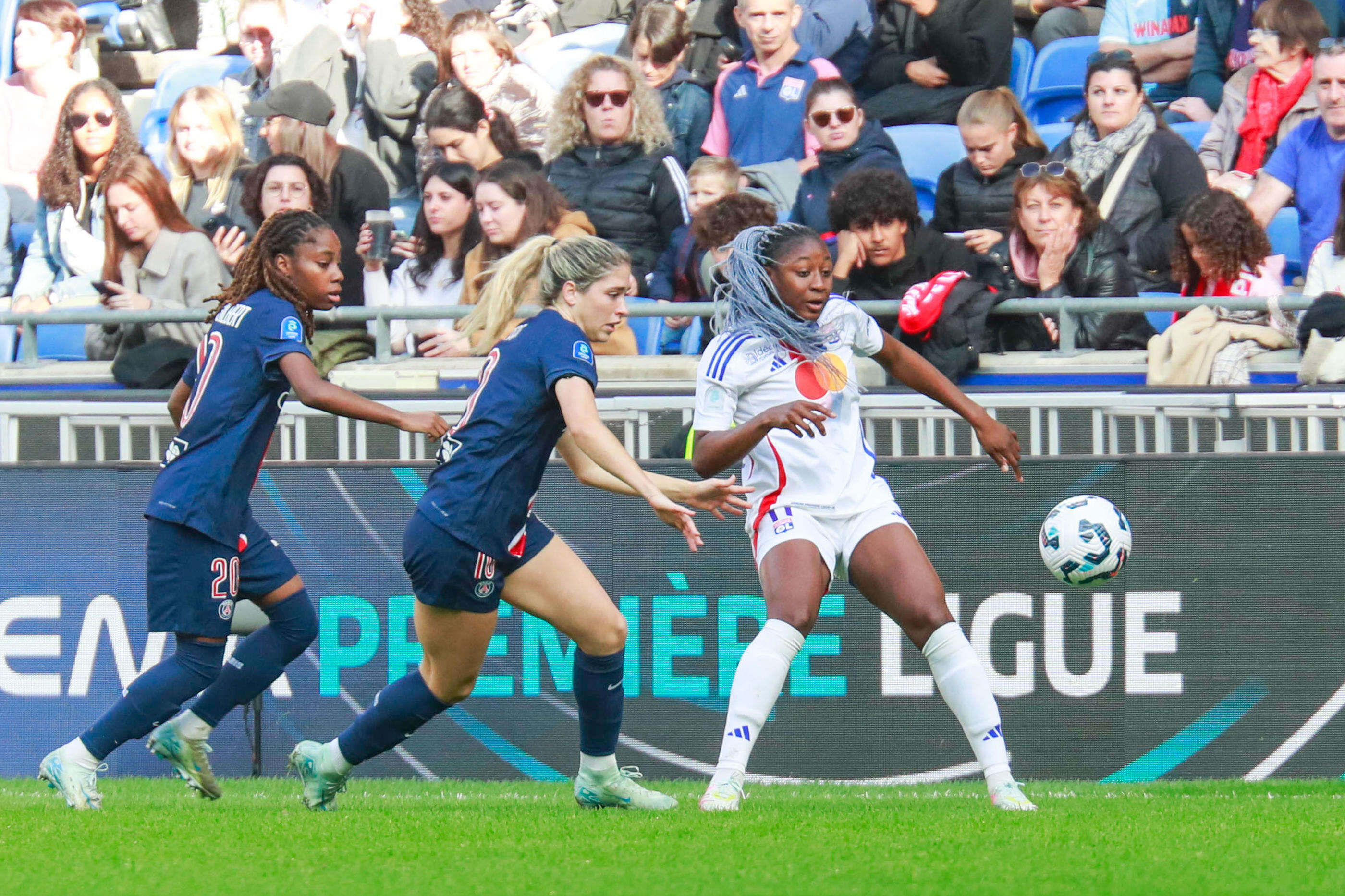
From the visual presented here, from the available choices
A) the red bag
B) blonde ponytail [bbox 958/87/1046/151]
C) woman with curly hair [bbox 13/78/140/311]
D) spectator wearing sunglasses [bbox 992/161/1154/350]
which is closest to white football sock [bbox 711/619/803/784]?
the red bag

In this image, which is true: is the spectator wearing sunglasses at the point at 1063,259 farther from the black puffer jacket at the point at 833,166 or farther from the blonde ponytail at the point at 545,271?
the blonde ponytail at the point at 545,271

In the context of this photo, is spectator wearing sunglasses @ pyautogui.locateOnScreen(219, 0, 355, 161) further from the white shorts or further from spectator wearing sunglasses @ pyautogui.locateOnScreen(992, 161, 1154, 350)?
the white shorts

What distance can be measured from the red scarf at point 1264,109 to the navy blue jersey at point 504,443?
549cm

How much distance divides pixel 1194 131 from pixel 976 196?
1.77m

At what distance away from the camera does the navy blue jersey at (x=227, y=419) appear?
5863 millimetres

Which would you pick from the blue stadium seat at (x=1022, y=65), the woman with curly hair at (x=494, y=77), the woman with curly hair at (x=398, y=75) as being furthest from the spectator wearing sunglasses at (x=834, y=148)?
the woman with curly hair at (x=398, y=75)

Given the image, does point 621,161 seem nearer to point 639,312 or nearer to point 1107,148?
point 639,312

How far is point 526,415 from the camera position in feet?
18.1

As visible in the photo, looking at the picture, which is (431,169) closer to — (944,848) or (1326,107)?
(1326,107)

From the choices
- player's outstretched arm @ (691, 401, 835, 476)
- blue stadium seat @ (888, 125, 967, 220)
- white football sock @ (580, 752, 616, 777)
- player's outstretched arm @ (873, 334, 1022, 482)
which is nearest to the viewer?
player's outstretched arm @ (691, 401, 835, 476)

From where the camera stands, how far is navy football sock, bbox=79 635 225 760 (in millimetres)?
5879

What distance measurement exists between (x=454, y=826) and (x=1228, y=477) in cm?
390

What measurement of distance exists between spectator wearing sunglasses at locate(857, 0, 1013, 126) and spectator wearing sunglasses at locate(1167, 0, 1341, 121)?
1142 millimetres

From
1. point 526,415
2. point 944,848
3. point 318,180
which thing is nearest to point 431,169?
point 318,180
